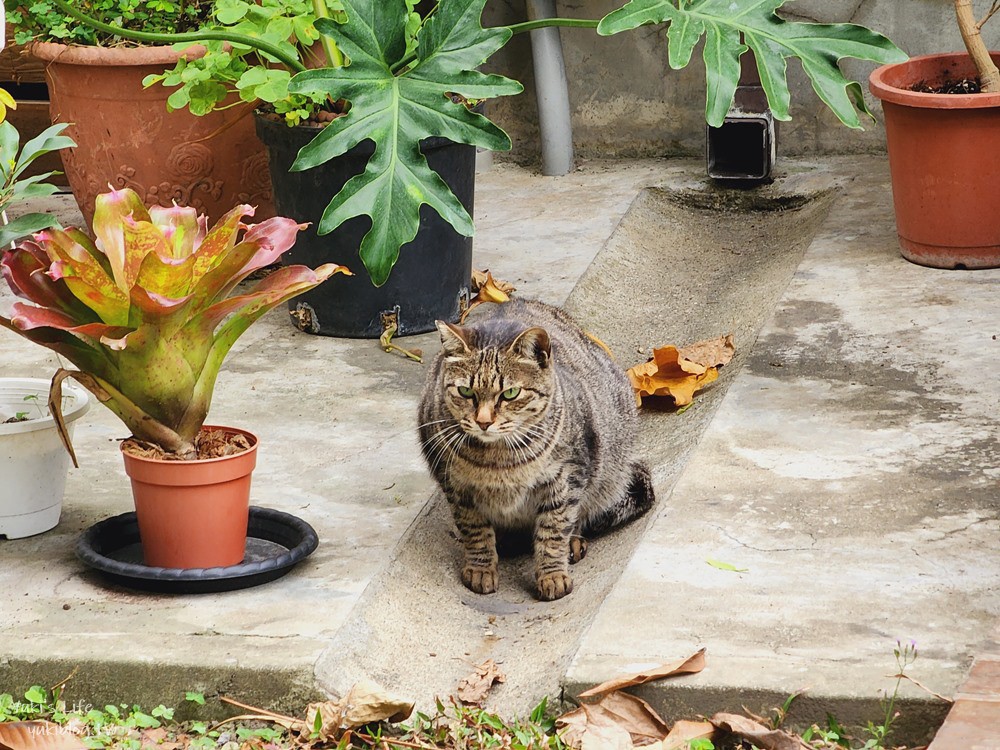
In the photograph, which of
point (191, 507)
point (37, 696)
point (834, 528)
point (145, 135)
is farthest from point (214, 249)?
point (145, 135)

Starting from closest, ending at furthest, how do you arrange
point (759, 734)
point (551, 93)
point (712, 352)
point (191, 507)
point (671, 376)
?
Result: point (759, 734) → point (191, 507) → point (671, 376) → point (712, 352) → point (551, 93)

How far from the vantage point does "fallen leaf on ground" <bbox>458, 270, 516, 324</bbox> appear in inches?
180

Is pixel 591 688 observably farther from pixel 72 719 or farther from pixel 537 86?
pixel 537 86

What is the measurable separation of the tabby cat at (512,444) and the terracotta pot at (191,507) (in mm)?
488

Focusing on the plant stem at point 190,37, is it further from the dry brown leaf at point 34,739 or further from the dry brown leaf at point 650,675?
the dry brown leaf at point 650,675

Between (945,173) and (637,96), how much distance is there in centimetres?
194

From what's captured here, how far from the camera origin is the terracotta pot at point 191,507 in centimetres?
273

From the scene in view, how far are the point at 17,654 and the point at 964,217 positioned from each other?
11.3 feet

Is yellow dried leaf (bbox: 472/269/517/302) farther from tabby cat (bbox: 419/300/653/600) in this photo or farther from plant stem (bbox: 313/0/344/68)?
tabby cat (bbox: 419/300/653/600)

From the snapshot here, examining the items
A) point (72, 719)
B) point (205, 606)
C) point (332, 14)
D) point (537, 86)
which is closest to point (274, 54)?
point (332, 14)

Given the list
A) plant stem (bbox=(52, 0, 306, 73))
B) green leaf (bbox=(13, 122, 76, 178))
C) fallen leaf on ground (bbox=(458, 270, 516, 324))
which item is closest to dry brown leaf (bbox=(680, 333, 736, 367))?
fallen leaf on ground (bbox=(458, 270, 516, 324))

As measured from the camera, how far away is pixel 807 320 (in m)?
4.16

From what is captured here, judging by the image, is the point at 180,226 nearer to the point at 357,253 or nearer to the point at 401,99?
the point at 401,99

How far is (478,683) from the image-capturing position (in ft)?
8.52
